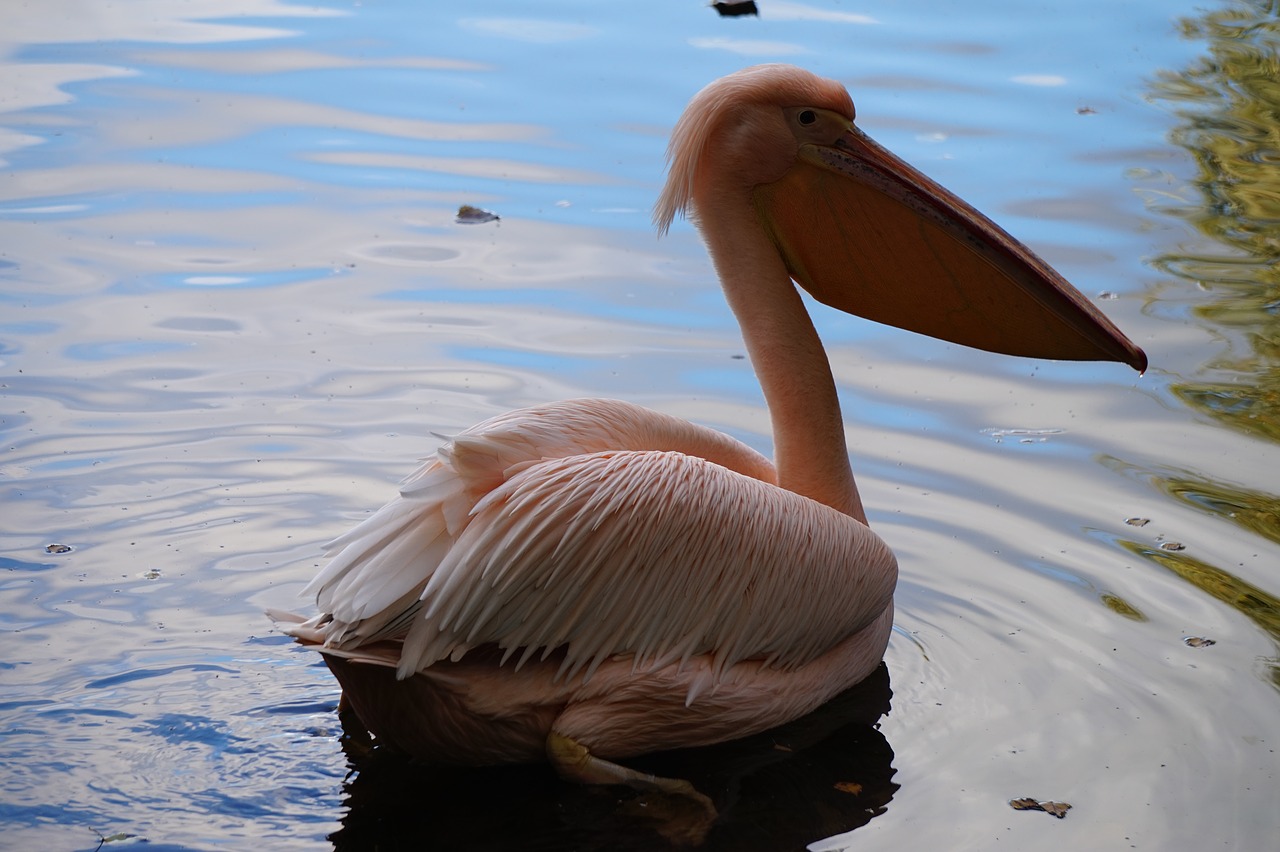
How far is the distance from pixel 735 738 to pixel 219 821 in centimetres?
105

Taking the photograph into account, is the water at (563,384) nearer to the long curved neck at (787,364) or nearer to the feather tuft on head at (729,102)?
the long curved neck at (787,364)

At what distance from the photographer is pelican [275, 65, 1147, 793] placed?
2740mm

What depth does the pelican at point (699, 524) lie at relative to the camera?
2.74 meters

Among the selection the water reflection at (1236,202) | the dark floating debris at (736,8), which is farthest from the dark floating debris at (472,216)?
the dark floating debris at (736,8)

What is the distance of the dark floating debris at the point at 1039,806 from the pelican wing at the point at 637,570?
513 millimetres

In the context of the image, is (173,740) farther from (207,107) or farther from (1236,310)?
(207,107)

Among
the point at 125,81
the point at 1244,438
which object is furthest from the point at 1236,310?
the point at 125,81

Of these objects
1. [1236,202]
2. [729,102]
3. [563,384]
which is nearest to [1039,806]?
[729,102]

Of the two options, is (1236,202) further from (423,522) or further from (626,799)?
(423,522)

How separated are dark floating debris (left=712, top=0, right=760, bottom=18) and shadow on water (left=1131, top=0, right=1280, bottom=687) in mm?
2281

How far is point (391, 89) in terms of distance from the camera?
7.38 meters

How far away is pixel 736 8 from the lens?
8.51 metres

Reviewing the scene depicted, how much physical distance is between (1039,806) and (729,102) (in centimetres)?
161

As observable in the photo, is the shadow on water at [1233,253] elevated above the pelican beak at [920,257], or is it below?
below
